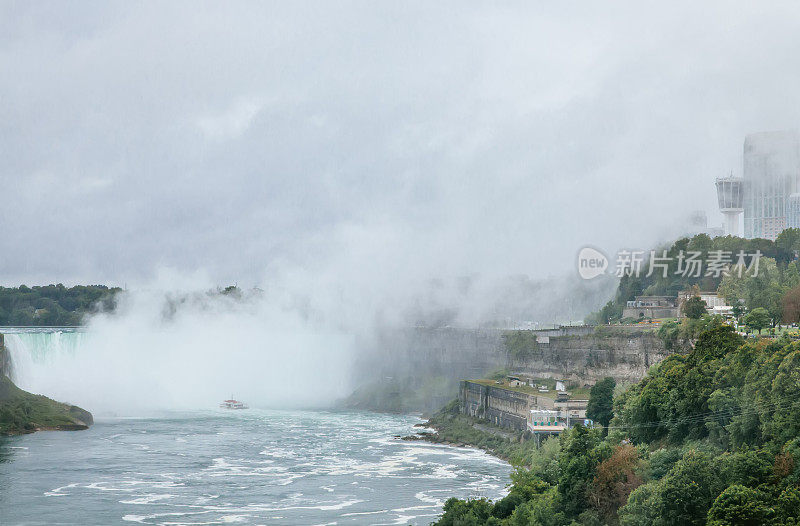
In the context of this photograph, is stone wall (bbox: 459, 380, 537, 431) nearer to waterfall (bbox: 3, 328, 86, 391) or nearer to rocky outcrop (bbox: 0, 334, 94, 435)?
rocky outcrop (bbox: 0, 334, 94, 435)

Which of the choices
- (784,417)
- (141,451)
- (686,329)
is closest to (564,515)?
(784,417)

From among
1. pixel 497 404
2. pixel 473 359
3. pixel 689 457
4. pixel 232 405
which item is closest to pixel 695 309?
pixel 497 404

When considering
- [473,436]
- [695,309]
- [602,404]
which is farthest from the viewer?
[473,436]

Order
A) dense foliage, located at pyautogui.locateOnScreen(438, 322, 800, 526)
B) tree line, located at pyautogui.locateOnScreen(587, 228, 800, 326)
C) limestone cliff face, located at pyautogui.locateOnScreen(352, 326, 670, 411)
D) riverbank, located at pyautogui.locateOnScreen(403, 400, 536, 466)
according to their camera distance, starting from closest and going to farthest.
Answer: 1. dense foliage, located at pyautogui.locateOnScreen(438, 322, 800, 526)
2. riverbank, located at pyautogui.locateOnScreen(403, 400, 536, 466)
3. tree line, located at pyautogui.locateOnScreen(587, 228, 800, 326)
4. limestone cliff face, located at pyautogui.locateOnScreen(352, 326, 670, 411)

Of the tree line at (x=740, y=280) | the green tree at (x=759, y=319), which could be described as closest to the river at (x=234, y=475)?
the green tree at (x=759, y=319)

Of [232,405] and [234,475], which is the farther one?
[232,405]

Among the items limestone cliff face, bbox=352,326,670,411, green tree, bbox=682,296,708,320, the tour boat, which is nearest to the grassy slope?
the tour boat

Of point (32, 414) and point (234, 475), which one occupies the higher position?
point (32, 414)

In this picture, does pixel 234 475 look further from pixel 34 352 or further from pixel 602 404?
pixel 34 352
